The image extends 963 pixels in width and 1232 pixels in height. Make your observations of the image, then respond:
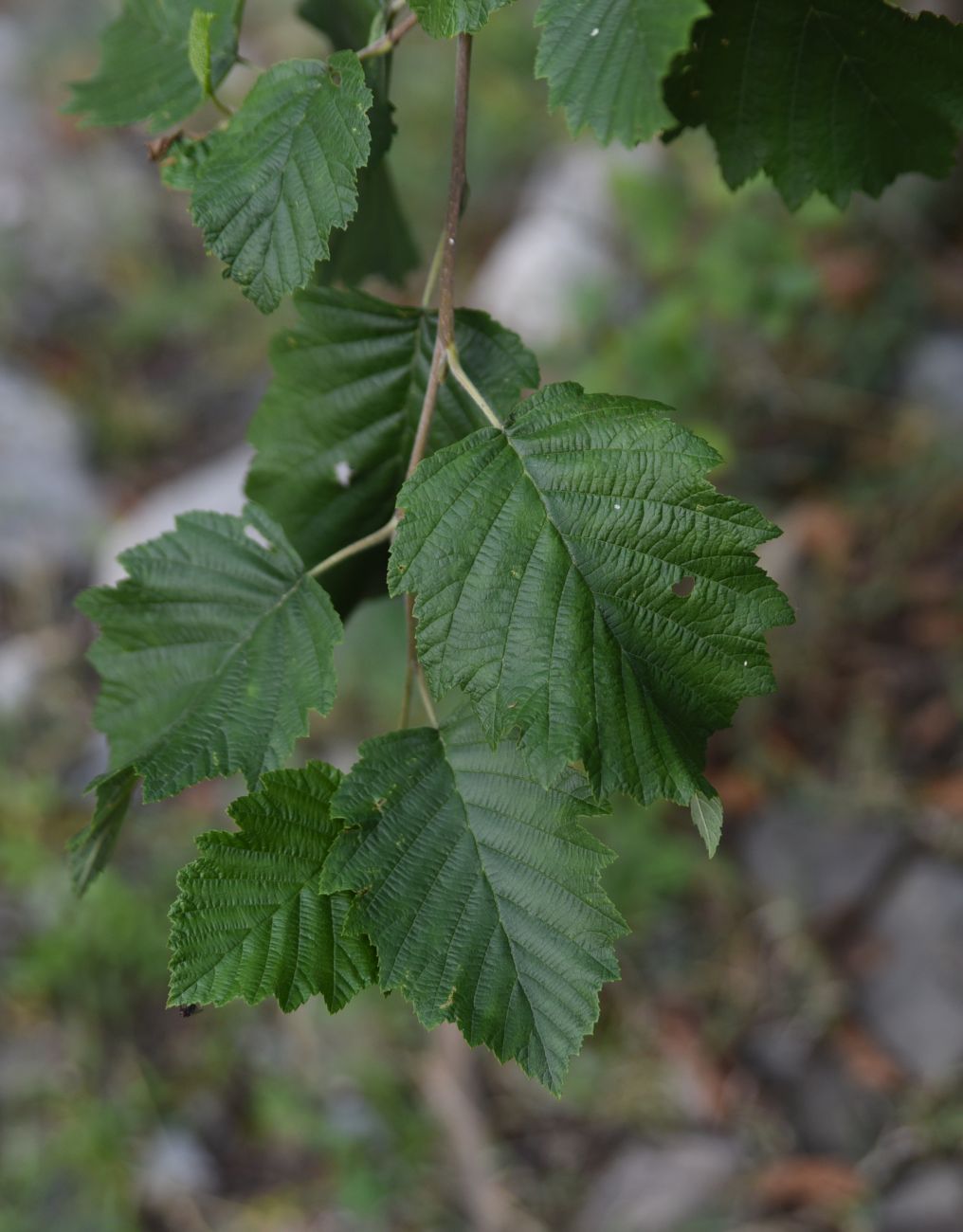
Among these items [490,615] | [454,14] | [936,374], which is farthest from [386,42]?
[936,374]

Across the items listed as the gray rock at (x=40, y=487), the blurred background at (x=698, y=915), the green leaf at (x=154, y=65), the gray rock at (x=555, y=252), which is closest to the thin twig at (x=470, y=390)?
the green leaf at (x=154, y=65)

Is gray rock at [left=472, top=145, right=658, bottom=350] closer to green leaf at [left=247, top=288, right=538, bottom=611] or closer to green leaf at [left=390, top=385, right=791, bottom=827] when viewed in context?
green leaf at [left=247, top=288, right=538, bottom=611]

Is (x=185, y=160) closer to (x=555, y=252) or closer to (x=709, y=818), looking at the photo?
(x=709, y=818)

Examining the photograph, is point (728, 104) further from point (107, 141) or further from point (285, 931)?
point (107, 141)

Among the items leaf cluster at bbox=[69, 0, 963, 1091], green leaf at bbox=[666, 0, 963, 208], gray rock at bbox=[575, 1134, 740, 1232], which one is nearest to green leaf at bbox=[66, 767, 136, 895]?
leaf cluster at bbox=[69, 0, 963, 1091]

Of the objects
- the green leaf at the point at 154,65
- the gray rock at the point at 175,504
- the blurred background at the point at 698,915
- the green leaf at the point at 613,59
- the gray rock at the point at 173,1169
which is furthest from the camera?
the gray rock at the point at 175,504

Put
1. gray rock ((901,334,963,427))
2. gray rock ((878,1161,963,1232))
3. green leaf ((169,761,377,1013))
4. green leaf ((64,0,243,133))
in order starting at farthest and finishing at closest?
gray rock ((901,334,963,427)) < gray rock ((878,1161,963,1232)) < green leaf ((64,0,243,133)) < green leaf ((169,761,377,1013))

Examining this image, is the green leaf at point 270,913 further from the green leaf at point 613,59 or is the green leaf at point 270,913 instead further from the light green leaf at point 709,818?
the green leaf at point 613,59
